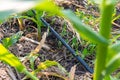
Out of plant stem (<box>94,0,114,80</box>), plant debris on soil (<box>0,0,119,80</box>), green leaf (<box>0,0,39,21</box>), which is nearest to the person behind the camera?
green leaf (<box>0,0,39,21</box>)

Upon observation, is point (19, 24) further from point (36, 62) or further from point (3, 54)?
point (3, 54)

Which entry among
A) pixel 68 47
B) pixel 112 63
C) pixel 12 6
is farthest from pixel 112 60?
pixel 68 47

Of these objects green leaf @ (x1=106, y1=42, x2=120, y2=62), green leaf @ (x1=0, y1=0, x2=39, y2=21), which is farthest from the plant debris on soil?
green leaf @ (x1=0, y1=0, x2=39, y2=21)

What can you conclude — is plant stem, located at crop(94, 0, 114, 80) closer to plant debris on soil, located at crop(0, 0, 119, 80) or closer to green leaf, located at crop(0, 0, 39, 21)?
green leaf, located at crop(0, 0, 39, 21)

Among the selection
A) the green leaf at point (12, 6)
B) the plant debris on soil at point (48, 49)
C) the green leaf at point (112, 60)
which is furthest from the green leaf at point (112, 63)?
the plant debris on soil at point (48, 49)

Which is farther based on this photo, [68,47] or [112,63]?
[68,47]

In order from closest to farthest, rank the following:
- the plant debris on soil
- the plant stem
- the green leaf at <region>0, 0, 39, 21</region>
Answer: the green leaf at <region>0, 0, 39, 21</region> → the plant stem → the plant debris on soil

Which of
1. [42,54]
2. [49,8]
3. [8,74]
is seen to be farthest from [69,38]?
[49,8]

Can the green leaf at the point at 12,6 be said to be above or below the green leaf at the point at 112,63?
below

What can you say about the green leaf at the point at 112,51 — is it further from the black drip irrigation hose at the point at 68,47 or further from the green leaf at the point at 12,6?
the black drip irrigation hose at the point at 68,47

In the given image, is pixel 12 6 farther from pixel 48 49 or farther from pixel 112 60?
pixel 48 49

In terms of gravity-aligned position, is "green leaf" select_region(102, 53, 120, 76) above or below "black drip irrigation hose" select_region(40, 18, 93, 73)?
below
